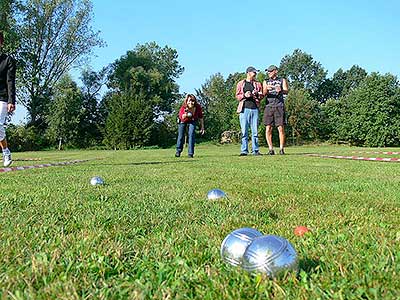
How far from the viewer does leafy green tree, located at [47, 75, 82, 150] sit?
34.3 metres

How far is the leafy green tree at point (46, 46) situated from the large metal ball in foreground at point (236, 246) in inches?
1432

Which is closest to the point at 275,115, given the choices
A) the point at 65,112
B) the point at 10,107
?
the point at 10,107

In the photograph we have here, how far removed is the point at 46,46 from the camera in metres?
35.8

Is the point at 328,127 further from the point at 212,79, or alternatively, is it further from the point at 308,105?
the point at 212,79

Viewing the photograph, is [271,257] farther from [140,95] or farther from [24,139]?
[140,95]

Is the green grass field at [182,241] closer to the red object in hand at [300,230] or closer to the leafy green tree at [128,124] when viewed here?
the red object in hand at [300,230]

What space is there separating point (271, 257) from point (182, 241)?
0.65m

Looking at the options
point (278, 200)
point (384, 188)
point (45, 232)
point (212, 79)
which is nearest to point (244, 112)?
point (384, 188)

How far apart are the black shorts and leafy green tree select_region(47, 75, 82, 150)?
2808 centimetres

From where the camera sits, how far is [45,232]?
79.1 inches

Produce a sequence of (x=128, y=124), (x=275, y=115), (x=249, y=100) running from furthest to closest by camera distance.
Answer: (x=128, y=124) → (x=249, y=100) → (x=275, y=115)

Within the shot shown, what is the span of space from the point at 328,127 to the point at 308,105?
3477 millimetres

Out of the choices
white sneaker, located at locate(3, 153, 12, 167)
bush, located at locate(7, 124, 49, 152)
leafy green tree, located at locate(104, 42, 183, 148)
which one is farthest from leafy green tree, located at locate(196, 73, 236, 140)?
white sneaker, located at locate(3, 153, 12, 167)

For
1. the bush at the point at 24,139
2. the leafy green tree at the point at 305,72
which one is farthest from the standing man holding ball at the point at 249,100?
the leafy green tree at the point at 305,72
